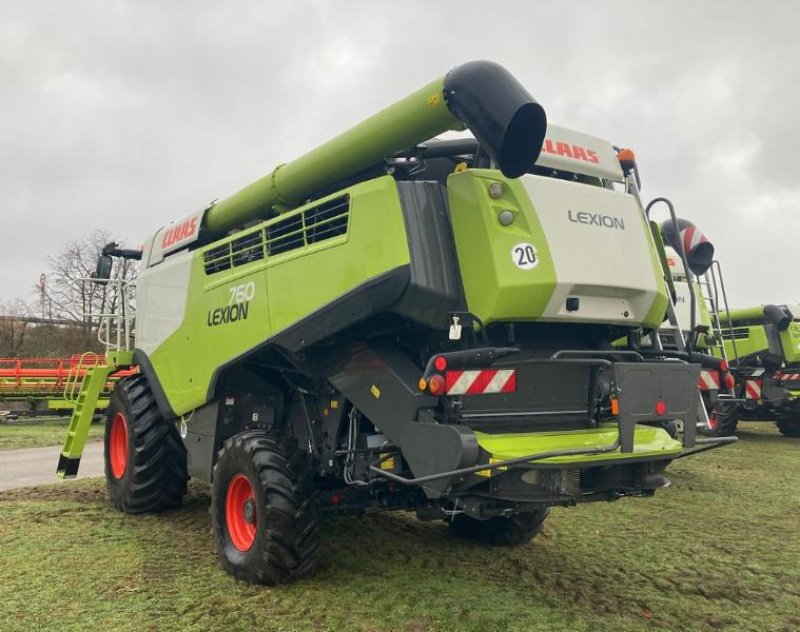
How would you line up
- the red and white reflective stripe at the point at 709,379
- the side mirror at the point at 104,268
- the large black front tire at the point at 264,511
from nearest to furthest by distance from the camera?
the large black front tire at the point at 264,511, the red and white reflective stripe at the point at 709,379, the side mirror at the point at 104,268

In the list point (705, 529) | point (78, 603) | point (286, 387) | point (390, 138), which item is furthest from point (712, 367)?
point (78, 603)

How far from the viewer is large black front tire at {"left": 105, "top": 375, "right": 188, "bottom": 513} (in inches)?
227

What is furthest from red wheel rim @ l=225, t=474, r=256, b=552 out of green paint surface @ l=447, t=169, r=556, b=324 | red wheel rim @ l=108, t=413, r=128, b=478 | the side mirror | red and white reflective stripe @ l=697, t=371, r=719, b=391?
the side mirror

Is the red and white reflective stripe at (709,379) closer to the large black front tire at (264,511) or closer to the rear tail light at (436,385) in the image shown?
the rear tail light at (436,385)

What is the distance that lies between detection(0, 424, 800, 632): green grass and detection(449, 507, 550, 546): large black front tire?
0.11m

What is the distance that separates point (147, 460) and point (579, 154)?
4.21 metres

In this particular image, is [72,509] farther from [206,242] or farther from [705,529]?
[705,529]

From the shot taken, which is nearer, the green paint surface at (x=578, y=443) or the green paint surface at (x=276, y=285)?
the green paint surface at (x=578, y=443)

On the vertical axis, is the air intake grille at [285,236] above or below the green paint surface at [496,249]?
above

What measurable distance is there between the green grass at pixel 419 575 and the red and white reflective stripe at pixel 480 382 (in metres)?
1.17

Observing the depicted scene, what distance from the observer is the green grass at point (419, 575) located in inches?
139

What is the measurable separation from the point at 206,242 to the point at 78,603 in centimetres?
305

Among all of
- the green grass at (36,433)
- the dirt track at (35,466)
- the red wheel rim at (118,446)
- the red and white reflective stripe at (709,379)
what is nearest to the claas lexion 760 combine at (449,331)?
the red and white reflective stripe at (709,379)

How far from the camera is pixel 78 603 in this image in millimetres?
3689
